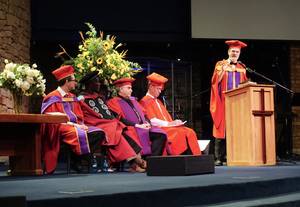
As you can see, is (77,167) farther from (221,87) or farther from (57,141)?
(221,87)

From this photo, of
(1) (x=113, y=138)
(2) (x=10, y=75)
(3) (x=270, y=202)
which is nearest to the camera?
(3) (x=270, y=202)

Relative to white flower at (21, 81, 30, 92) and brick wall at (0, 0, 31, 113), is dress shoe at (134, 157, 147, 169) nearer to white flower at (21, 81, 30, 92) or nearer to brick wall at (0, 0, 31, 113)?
white flower at (21, 81, 30, 92)

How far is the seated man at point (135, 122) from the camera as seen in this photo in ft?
21.6

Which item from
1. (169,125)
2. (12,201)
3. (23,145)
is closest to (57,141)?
(23,145)

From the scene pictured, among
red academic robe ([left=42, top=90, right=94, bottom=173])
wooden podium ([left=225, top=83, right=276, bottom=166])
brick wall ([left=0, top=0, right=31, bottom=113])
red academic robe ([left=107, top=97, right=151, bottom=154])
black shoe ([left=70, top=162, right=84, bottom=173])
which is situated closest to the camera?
red academic robe ([left=42, top=90, right=94, bottom=173])

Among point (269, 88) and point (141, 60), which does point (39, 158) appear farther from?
point (141, 60)

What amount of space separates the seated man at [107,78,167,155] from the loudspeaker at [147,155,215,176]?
114cm

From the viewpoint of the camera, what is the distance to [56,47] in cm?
1048

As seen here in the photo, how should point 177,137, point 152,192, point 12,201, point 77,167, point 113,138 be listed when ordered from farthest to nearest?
point 177,137, point 113,138, point 77,167, point 152,192, point 12,201

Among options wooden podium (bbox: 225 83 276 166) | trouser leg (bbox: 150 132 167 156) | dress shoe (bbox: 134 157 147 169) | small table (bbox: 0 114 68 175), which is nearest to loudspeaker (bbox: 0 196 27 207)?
small table (bbox: 0 114 68 175)

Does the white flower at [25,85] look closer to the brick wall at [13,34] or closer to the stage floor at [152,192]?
the stage floor at [152,192]

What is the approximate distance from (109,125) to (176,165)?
1391 mm

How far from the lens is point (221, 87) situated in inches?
308

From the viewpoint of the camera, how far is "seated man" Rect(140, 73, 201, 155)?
6.98 meters
